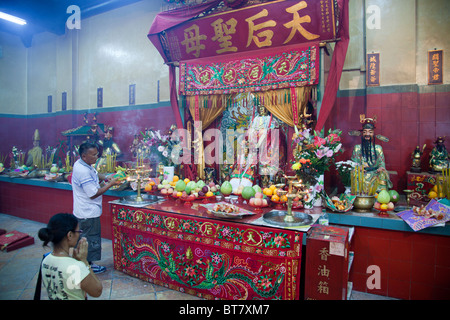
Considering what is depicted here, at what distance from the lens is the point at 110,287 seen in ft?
11.0

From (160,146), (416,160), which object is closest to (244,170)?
(160,146)

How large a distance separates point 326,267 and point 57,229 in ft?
6.95

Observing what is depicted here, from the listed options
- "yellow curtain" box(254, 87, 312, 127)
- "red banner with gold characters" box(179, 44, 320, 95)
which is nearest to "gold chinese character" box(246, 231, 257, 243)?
"yellow curtain" box(254, 87, 312, 127)

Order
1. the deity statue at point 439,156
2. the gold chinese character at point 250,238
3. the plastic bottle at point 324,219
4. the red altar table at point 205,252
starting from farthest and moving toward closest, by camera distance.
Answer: the deity statue at point 439,156, the plastic bottle at point 324,219, the gold chinese character at point 250,238, the red altar table at point 205,252

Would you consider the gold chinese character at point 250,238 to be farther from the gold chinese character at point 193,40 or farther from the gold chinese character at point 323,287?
the gold chinese character at point 193,40

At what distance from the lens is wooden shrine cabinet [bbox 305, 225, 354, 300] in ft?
7.94

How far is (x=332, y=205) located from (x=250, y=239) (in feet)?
3.89

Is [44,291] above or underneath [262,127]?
underneath

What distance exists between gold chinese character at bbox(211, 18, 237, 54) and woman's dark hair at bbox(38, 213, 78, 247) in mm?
3910

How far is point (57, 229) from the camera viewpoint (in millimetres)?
1754

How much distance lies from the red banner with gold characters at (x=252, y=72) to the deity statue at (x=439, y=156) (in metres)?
2.17

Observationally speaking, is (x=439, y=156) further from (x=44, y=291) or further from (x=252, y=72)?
(x=44, y=291)

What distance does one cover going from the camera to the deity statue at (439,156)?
4270 mm

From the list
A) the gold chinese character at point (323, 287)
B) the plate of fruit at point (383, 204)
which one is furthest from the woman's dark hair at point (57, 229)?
the plate of fruit at point (383, 204)
